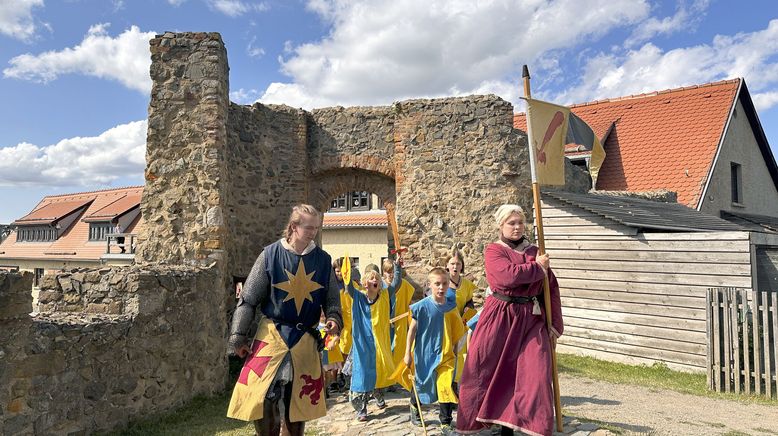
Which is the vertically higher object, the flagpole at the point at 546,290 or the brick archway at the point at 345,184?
the brick archway at the point at 345,184

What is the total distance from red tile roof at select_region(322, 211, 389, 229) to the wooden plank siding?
1161cm

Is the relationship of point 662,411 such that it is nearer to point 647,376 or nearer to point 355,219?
point 647,376

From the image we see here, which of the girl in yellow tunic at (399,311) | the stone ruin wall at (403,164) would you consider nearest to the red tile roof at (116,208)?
the stone ruin wall at (403,164)

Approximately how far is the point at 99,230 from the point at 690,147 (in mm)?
25657

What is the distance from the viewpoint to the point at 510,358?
11.2 ft

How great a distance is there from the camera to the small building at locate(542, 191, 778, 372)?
7.17m

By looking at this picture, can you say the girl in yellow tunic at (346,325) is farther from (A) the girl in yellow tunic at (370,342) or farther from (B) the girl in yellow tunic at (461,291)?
(B) the girl in yellow tunic at (461,291)

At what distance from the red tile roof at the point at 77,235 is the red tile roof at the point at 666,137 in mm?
20743

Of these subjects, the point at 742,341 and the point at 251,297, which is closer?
the point at 251,297

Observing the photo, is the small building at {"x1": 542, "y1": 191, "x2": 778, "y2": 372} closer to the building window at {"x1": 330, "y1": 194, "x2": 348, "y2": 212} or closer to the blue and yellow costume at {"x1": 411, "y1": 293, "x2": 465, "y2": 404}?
the blue and yellow costume at {"x1": 411, "y1": 293, "x2": 465, "y2": 404}

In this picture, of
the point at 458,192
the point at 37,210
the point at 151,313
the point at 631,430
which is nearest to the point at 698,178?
the point at 458,192

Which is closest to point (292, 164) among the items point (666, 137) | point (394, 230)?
point (394, 230)

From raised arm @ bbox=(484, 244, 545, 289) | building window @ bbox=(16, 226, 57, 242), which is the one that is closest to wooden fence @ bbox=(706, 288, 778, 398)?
raised arm @ bbox=(484, 244, 545, 289)

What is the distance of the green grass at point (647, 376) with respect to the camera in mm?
6355
